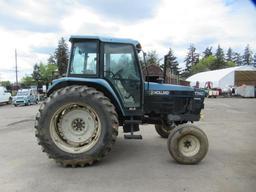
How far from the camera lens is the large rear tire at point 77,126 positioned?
7.14 meters

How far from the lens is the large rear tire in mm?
7145

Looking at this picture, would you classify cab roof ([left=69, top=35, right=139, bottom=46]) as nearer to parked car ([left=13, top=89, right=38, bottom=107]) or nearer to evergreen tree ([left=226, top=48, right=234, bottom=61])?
parked car ([left=13, top=89, right=38, bottom=107])

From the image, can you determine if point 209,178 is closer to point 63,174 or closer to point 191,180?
Answer: point 191,180

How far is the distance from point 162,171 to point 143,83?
87.1 inches

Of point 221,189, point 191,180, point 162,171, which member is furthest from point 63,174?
point 221,189

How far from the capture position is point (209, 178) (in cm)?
619

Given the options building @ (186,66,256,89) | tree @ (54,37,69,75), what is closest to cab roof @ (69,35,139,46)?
tree @ (54,37,69,75)

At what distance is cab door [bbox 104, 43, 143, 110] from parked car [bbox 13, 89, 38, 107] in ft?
95.0

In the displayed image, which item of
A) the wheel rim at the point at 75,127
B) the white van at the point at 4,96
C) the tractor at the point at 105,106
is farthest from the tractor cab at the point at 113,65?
the white van at the point at 4,96

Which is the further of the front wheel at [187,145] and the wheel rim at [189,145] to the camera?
the wheel rim at [189,145]

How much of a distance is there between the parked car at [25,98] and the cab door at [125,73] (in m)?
29.0

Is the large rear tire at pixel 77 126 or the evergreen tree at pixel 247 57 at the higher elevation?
the evergreen tree at pixel 247 57

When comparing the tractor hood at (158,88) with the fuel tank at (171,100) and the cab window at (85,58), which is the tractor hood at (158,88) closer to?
the fuel tank at (171,100)

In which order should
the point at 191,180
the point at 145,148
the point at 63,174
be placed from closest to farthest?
the point at 191,180
the point at 63,174
the point at 145,148
